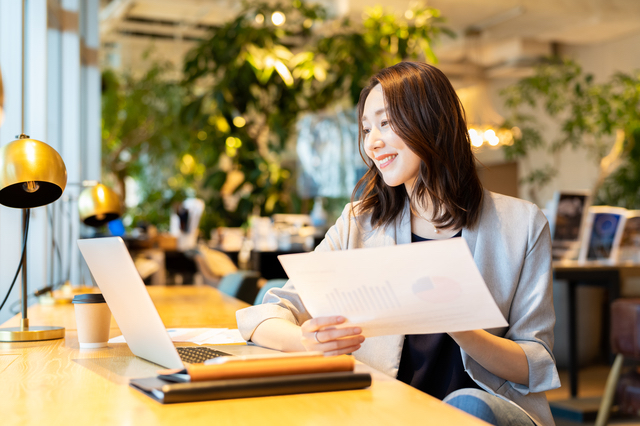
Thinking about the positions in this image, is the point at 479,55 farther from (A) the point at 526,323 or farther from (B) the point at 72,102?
(A) the point at 526,323

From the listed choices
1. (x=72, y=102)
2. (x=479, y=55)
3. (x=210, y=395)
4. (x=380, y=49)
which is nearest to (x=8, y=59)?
(x=72, y=102)

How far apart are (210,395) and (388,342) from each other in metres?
0.59

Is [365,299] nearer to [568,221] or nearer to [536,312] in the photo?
[536,312]

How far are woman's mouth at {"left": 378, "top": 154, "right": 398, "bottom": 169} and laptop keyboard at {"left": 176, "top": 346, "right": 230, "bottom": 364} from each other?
1.84 feet

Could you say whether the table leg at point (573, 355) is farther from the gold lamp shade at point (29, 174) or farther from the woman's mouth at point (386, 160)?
the gold lamp shade at point (29, 174)

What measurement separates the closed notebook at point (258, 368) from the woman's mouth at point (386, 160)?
1.91 ft

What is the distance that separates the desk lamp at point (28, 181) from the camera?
55.7 inches

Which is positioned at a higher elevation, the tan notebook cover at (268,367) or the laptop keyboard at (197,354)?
the tan notebook cover at (268,367)

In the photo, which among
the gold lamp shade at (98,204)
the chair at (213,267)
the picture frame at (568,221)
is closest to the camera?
the gold lamp shade at (98,204)

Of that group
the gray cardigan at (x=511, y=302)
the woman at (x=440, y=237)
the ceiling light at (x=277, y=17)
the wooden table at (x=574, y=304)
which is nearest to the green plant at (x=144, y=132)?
the ceiling light at (x=277, y=17)

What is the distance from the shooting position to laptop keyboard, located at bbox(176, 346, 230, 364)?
3.67 feet

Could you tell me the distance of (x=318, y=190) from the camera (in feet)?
20.2

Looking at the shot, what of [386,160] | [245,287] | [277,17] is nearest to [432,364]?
[386,160]

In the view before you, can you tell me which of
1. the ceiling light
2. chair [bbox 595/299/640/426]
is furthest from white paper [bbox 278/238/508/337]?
the ceiling light
